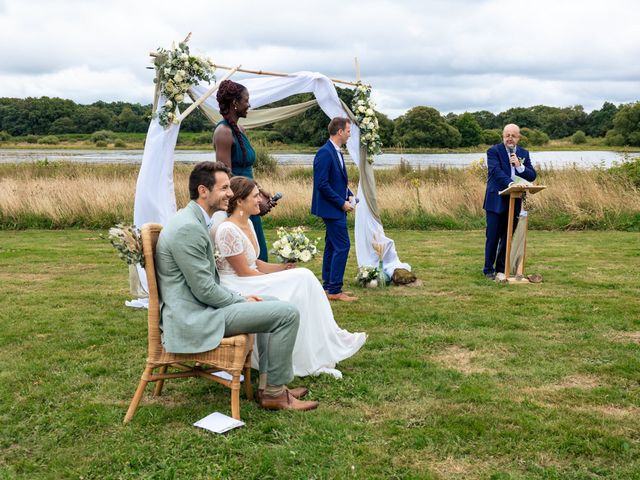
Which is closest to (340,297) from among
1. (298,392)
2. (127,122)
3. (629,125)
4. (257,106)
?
(257,106)

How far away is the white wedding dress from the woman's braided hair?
5.15 feet

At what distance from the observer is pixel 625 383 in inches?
197

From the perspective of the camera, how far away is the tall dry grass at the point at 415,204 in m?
14.7

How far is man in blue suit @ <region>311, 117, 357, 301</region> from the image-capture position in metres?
7.89

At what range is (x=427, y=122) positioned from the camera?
28188 millimetres

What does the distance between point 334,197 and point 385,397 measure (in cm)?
351

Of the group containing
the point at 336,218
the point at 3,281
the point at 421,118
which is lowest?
the point at 3,281

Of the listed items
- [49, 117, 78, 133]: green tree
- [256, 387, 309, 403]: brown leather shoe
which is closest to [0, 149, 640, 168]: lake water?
[256, 387, 309, 403]: brown leather shoe

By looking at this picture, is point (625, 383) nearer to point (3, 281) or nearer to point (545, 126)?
point (3, 281)

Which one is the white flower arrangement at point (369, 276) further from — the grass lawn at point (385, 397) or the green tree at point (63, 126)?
the green tree at point (63, 126)

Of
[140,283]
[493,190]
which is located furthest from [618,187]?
[140,283]

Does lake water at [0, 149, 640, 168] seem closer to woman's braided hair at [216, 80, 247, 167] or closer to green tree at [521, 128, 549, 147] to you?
green tree at [521, 128, 549, 147]

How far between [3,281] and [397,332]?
230 inches

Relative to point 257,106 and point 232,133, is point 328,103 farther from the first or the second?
point 232,133
